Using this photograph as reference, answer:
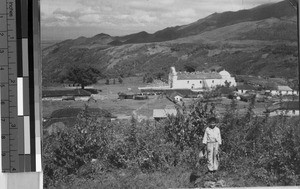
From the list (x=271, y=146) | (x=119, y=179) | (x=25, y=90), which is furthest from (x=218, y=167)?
(x=25, y=90)

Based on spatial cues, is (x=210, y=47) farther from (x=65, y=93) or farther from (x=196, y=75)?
(x=65, y=93)

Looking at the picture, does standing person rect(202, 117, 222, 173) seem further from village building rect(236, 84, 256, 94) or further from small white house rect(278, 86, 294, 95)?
small white house rect(278, 86, 294, 95)

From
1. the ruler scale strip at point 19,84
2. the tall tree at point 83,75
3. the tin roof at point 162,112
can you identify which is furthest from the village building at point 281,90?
the ruler scale strip at point 19,84

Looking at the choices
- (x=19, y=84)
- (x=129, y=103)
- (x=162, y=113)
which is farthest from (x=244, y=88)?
(x=19, y=84)

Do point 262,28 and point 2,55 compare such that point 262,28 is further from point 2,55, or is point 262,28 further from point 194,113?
point 2,55

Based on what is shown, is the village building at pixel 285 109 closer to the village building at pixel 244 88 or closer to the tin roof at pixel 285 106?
the tin roof at pixel 285 106

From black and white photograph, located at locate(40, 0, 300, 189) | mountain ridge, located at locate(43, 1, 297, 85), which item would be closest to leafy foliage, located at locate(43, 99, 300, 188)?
black and white photograph, located at locate(40, 0, 300, 189)
